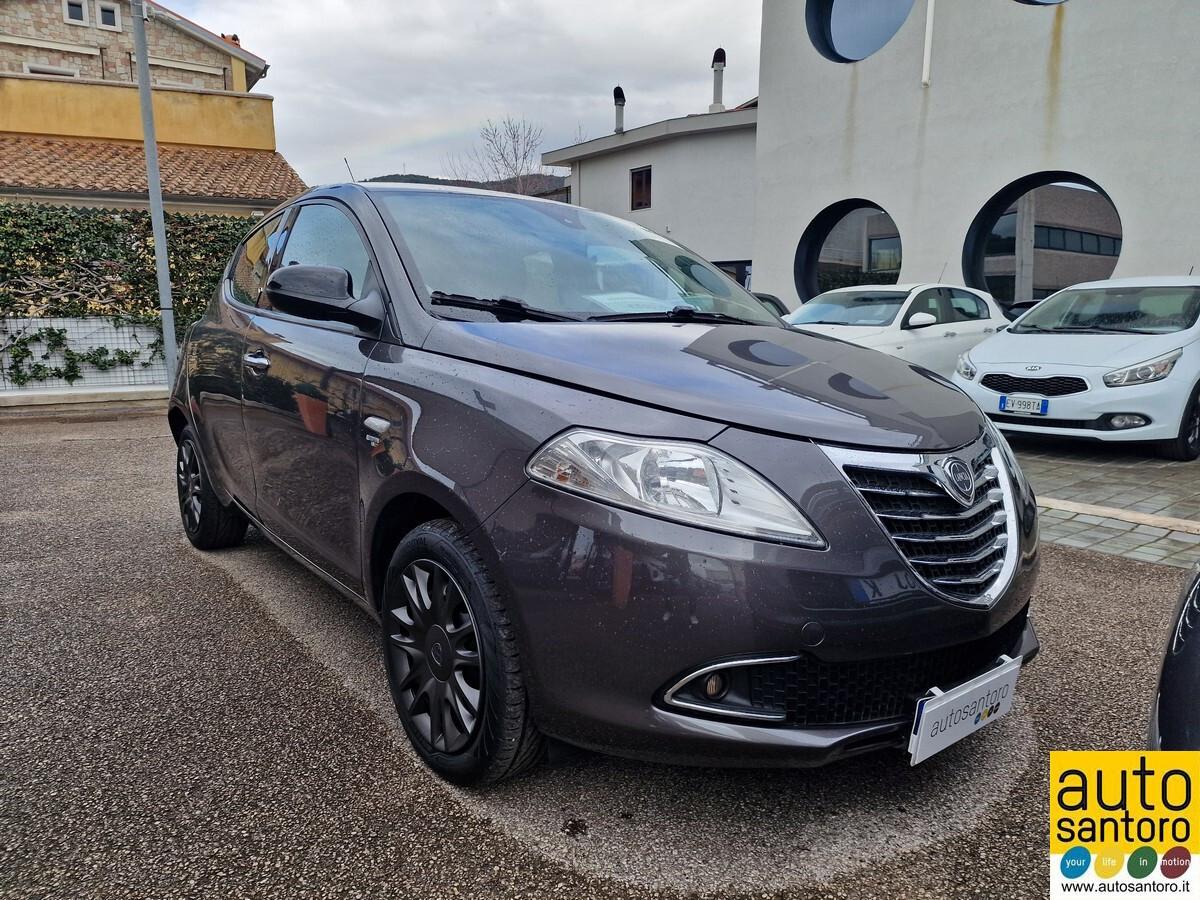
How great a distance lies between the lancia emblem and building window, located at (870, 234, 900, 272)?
565 inches

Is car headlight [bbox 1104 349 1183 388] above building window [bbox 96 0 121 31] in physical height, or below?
below

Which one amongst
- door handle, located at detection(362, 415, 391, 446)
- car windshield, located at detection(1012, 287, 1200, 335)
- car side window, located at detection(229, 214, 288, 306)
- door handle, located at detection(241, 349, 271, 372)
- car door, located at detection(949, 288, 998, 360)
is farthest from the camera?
car door, located at detection(949, 288, 998, 360)

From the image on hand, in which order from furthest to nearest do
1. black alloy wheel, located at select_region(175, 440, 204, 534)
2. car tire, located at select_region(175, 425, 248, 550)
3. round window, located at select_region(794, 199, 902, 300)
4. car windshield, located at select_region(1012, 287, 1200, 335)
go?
round window, located at select_region(794, 199, 902, 300) → car windshield, located at select_region(1012, 287, 1200, 335) → black alloy wheel, located at select_region(175, 440, 204, 534) → car tire, located at select_region(175, 425, 248, 550)

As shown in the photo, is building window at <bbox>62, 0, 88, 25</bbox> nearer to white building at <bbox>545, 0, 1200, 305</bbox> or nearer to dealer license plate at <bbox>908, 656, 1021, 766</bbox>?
white building at <bbox>545, 0, 1200, 305</bbox>

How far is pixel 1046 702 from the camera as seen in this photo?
2557mm

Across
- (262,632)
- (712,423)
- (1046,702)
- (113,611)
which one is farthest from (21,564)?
(1046,702)

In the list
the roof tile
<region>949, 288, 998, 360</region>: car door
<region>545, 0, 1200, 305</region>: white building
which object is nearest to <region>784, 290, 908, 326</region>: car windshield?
<region>949, 288, 998, 360</region>: car door

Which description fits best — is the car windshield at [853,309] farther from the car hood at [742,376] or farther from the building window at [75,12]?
the building window at [75,12]

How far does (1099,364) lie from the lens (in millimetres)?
6262

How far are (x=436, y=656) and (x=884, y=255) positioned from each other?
53.0 ft

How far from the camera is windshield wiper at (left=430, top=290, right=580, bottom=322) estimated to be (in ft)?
7.47

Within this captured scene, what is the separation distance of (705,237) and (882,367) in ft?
68.5

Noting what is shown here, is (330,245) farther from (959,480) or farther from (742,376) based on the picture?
(959,480)

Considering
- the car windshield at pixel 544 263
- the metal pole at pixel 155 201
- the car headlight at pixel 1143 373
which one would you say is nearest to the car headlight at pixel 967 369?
the car headlight at pixel 1143 373
